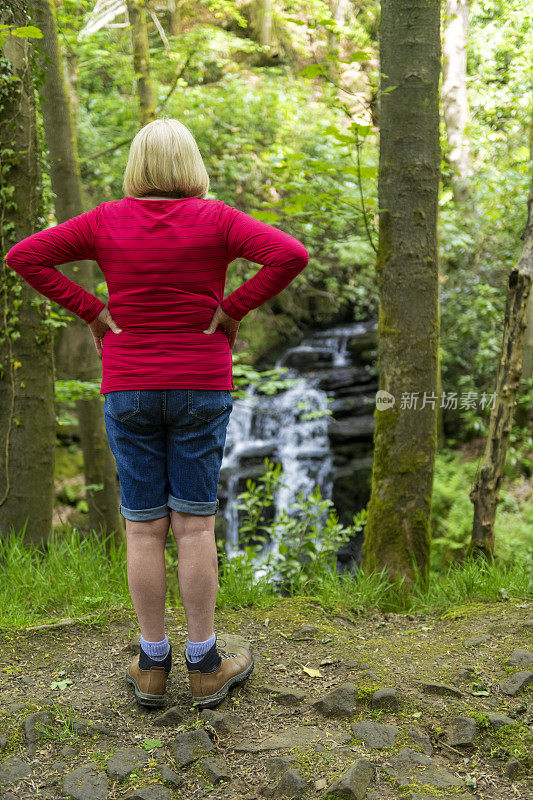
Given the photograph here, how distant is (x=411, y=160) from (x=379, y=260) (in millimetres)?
586

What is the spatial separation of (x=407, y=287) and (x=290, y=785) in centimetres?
268

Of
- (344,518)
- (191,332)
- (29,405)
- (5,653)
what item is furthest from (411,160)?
(344,518)

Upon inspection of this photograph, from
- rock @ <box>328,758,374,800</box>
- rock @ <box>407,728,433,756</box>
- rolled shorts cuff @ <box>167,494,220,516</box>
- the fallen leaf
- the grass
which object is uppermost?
rolled shorts cuff @ <box>167,494,220,516</box>

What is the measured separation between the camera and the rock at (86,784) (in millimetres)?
1835

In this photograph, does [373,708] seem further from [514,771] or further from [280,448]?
[280,448]

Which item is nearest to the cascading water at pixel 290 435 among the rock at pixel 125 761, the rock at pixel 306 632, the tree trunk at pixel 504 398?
the tree trunk at pixel 504 398

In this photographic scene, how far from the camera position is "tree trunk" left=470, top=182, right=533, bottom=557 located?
4.03 meters

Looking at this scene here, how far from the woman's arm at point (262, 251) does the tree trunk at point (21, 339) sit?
2125 millimetres

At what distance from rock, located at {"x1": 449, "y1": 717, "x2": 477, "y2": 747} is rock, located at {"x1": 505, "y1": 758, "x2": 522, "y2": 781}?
15cm

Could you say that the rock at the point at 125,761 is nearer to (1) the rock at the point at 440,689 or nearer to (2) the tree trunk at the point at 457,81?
(1) the rock at the point at 440,689

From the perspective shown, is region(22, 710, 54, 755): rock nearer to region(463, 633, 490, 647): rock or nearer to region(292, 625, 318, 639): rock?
region(292, 625, 318, 639): rock

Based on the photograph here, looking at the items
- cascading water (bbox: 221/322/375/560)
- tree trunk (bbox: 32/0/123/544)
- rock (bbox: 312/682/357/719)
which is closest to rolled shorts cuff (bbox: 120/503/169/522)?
rock (bbox: 312/682/357/719)

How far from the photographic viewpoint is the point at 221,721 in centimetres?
220

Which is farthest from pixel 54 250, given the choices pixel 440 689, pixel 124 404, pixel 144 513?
pixel 440 689
